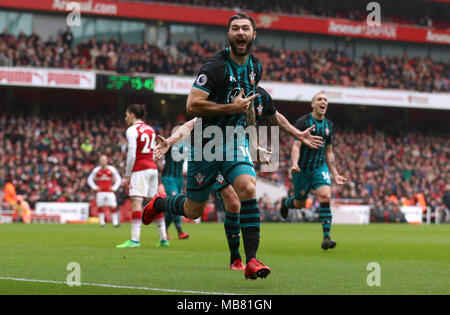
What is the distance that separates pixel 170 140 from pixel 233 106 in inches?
45.1

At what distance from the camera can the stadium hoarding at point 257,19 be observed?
134ft

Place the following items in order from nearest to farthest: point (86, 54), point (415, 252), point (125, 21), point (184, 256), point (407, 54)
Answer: point (184, 256), point (415, 252), point (86, 54), point (125, 21), point (407, 54)

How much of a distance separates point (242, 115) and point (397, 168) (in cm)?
3573

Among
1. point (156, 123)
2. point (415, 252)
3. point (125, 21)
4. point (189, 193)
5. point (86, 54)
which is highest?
point (125, 21)

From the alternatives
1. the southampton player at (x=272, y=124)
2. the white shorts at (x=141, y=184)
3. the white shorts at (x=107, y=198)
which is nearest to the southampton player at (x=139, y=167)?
the white shorts at (x=141, y=184)

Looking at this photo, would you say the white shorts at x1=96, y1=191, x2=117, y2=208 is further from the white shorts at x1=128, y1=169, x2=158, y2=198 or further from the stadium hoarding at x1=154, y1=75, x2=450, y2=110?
the stadium hoarding at x1=154, y1=75, x2=450, y2=110

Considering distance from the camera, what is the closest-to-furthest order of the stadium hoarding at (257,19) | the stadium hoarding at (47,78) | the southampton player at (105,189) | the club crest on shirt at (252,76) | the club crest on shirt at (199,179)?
the club crest on shirt at (252,76)
the club crest on shirt at (199,179)
the southampton player at (105,189)
the stadium hoarding at (47,78)
the stadium hoarding at (257,19)

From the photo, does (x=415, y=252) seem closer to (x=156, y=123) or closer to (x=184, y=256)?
(x=184, y=256)

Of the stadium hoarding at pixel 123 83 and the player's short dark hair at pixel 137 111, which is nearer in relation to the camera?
the player's short dark hair at pixel 137 111

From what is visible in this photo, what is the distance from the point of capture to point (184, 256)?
10.1 metres

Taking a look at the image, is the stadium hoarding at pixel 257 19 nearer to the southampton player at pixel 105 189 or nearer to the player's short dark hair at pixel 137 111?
the southampton player at pixel 105 189

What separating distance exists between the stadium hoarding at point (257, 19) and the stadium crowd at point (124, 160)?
6.72 metres

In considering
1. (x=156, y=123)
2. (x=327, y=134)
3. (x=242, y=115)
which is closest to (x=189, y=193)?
(x=242, y=115)

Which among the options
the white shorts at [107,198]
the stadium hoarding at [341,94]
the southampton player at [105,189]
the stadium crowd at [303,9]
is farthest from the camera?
the stadium crowd at [303,9]
